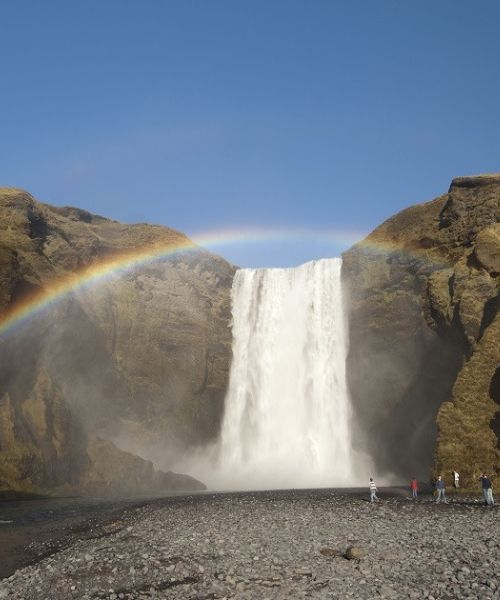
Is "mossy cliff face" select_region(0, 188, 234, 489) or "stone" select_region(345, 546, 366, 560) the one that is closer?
"stone" select_region(345, 546, 366, 560)

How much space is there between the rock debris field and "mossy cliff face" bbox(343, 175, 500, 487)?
51.5 ft

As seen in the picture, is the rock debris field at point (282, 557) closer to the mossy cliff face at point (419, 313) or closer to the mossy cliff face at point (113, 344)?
the mossy cliff face at point (419, 313)

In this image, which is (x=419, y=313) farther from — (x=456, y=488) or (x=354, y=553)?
(x=354, y=553)

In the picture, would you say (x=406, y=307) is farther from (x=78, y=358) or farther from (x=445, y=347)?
(x=78, y=358)

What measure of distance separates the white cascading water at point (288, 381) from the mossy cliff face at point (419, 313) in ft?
7.29

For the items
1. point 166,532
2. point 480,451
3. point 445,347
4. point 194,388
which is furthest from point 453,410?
point 194,388

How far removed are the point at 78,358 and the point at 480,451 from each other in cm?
3547

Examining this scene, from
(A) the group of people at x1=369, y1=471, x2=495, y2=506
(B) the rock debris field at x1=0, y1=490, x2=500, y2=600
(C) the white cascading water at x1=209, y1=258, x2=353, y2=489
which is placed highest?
(C) the white cascading water at x1=209, y1=258, x2=353, y2=489

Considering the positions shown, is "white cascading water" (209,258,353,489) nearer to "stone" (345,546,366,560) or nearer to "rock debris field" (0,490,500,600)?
"rock debris field" (0,490,500,600)

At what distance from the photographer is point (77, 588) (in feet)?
44.8

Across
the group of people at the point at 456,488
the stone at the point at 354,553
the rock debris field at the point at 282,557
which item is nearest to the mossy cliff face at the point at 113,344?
the rock debris field at the point at 282,557

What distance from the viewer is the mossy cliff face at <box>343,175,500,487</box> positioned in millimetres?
38622

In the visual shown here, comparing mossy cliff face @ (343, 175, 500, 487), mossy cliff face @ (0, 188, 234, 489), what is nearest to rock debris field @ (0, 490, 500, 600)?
mossy cliff face @ (343, 175, 500, 487)

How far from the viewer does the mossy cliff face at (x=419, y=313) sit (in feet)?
127
